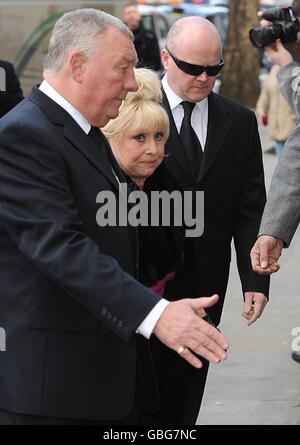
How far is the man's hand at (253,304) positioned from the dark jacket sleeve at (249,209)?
0.18ft

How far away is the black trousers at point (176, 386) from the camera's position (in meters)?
4.35

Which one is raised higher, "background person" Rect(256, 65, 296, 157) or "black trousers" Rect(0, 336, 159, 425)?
"black trousers" Rect(0, 336, 159, 425)

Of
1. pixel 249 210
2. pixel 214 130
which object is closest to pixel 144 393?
pixel 249 210

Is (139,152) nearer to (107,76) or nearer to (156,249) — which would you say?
(156,249)

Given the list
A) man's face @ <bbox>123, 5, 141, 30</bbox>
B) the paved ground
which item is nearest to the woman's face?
the paved ground

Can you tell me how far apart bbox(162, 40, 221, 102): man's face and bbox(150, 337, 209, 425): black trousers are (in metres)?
1.08

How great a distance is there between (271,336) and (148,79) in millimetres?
3161

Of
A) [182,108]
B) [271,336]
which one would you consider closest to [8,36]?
[271,336]

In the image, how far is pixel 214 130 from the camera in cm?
479

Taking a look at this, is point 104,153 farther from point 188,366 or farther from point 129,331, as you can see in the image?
point 188,366

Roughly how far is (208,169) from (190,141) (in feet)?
0.47

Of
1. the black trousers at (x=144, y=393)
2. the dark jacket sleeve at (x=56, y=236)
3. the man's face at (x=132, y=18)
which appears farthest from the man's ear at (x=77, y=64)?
the man's face at (x=132, y=18)

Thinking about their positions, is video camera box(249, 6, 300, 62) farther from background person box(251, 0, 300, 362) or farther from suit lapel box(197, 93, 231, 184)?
background person box(251, 0, 300, 362)

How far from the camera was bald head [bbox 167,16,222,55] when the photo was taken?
471cm
